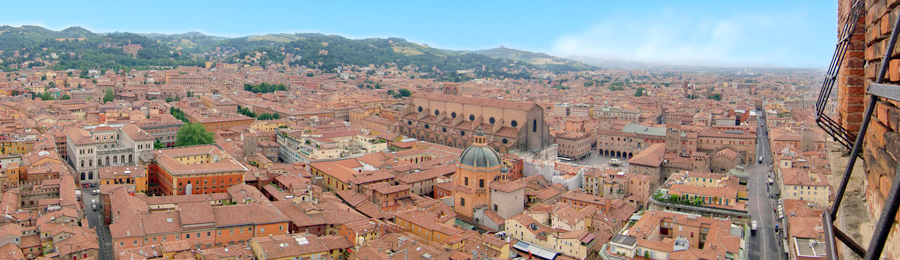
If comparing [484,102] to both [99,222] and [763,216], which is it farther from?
[99,222]

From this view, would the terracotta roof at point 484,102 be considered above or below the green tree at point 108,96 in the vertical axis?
above

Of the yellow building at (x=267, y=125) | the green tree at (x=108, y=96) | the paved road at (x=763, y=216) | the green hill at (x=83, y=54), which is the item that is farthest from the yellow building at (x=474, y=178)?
the green hill at (x=83, y=54)

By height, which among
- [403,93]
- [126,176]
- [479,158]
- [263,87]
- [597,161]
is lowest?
[597,161]

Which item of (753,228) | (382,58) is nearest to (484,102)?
(753,228)

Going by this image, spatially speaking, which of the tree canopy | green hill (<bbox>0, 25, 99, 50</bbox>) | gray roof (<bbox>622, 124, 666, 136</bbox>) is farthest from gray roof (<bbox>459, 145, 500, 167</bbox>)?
green hill (<bbox>0, 25, 99, 50</bbox>)

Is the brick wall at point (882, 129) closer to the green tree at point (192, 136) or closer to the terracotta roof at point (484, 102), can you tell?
the terracotta roof at point (484, 102)

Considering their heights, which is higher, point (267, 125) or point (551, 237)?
point (267, 125)

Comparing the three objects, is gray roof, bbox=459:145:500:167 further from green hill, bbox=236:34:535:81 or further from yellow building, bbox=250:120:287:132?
green hill, bbox=236:34:535:81
